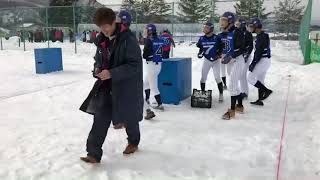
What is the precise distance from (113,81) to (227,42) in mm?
3683

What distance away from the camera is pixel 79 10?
82.8 feet

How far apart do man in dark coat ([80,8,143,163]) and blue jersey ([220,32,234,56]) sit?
3133 millimetres

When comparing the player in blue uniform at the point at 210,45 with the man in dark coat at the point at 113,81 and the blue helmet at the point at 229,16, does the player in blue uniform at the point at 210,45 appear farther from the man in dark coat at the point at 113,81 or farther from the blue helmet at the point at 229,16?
the man in dark coat at the point at 113,81

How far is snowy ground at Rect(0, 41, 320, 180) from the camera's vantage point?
4.56 metres

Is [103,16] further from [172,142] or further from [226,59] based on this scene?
[226,59]

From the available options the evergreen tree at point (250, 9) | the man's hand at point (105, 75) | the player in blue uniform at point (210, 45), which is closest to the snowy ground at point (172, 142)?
the player in blue uniform at point (210, 45)

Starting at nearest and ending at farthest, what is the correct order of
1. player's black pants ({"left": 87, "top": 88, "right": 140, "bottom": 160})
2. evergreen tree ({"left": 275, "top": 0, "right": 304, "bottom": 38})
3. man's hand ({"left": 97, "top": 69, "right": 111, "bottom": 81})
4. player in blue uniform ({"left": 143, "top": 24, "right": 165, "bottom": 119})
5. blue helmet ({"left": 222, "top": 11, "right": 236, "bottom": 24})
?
1. man's hand ({"left": 97, "top": 69, "right": 111, "bottom": 81})
2. player's black pants ({"left": 87, "top": 88, "right": 140, "bottom": 160})
3. blue helmet ({"left": 222, "top": 11, "right": 236, "bottom": 24})
4. player in blue uniform ({"left": 143, "top": 24, "right": 165, "bottom": 119})
5. evergreen tree ({"left": 275, "top": 0, "right": 304, "bottom": 38})

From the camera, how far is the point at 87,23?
1031 inches

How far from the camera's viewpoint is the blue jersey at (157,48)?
7.63 meters

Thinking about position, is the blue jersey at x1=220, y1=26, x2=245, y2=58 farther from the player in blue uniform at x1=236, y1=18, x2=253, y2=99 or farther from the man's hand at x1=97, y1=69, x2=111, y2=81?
the man's hand at x1=97, y1=69, x2=111, y2=81

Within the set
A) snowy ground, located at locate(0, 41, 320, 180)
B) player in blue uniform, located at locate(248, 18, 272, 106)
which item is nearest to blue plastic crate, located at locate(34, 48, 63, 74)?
snowy ground, located at locate(0, 41, 320, 180)

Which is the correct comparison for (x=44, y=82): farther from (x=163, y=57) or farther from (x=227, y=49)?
(x=227, y=49)

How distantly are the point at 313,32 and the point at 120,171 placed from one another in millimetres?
17551

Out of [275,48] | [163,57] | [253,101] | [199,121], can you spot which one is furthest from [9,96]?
[275,48]
